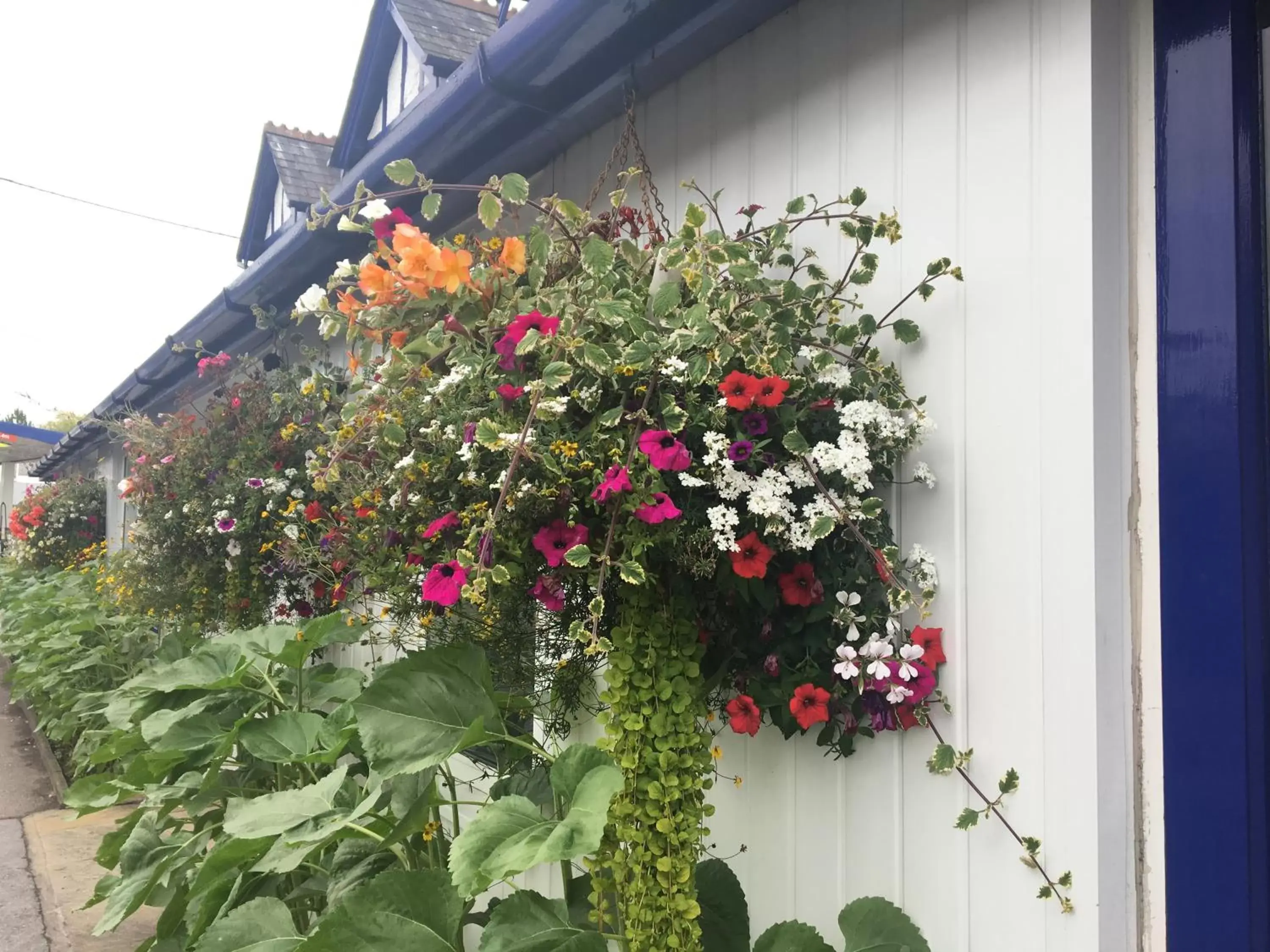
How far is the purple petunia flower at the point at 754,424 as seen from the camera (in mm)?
1582

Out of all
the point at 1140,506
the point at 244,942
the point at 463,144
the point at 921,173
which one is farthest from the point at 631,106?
the point at 244,942

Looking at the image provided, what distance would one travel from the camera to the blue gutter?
2133 millimetres

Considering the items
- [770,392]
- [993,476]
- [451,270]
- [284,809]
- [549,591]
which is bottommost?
[284,809]

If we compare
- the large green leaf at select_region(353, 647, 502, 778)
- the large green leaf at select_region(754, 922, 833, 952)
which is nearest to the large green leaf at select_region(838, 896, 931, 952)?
the large green leaf at select_region(754, 922, 833, 952)

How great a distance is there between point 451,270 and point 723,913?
1470mm

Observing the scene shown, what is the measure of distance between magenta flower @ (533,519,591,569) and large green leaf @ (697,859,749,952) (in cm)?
81

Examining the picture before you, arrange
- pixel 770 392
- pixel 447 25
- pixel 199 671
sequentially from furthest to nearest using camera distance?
pixel 447 25, pixel 199 671, pixel 770 392

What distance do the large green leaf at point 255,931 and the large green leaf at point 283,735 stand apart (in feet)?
1.34

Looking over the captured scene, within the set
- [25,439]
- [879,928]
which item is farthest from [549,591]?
[25,439]

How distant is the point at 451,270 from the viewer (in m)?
1.83

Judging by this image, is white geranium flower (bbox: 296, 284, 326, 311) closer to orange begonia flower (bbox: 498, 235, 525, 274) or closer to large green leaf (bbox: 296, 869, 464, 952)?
orange begonia flower (bbox: 498, 235, 525, 274)

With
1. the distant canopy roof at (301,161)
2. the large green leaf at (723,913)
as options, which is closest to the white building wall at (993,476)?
the large green leaf at (723,913)

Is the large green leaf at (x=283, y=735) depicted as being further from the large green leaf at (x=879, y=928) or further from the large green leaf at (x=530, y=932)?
the large green leaf at (x=879, y=928)

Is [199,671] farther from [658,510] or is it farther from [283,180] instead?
[283,180]
